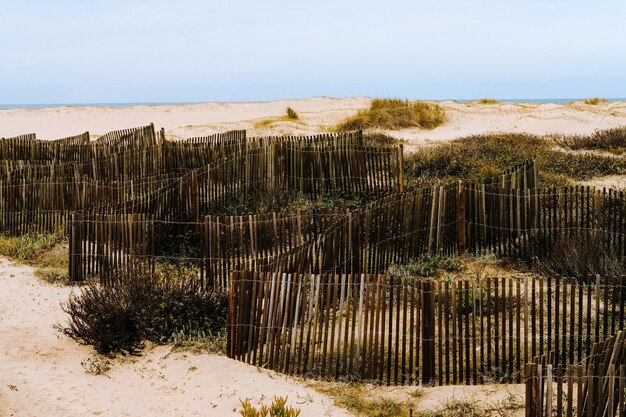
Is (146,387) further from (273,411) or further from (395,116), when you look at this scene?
(395,116)

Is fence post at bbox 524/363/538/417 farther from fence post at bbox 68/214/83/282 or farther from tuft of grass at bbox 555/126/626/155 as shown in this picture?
tuft of grass at bbox 555/126/626/155

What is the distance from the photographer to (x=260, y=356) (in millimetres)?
6734

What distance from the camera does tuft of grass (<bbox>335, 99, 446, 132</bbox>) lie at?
984 inches

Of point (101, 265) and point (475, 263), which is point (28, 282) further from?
point (475, 263)

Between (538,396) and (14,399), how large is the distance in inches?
170

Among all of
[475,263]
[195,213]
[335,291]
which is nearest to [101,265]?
[195,213]

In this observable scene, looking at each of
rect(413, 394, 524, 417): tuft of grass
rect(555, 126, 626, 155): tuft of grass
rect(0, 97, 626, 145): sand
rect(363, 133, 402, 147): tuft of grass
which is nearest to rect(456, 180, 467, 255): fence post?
rect(413, 394, 524, 417): tuft of grass

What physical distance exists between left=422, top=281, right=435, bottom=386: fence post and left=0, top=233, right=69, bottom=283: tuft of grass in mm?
5143

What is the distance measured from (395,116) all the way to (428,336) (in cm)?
1990

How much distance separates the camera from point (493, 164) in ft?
53.1

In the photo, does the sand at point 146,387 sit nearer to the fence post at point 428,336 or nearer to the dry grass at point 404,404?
the dry grass at point 404,404

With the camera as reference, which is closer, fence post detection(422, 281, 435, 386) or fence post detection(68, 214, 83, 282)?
fence post detection(422, 281, 435, 386)

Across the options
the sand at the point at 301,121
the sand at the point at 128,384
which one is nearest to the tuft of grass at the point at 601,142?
the sand at the point at 301,121

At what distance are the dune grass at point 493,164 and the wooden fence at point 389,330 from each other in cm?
804
